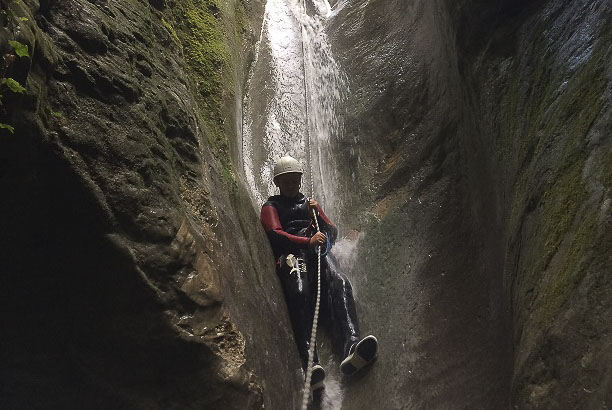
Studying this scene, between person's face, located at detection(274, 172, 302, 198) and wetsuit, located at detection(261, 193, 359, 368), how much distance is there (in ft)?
0.41

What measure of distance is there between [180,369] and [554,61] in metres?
3.88

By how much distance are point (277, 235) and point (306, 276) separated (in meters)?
0.59

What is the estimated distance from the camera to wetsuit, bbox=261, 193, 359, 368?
5625 millimetres

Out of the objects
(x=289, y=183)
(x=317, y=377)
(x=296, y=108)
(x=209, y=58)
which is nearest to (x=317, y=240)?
(x=289, y=183)

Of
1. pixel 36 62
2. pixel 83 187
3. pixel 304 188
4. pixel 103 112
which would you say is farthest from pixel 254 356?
pixel 304 188

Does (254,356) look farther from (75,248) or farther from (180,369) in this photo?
(75,248)

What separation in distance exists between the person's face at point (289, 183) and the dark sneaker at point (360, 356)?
2.18m

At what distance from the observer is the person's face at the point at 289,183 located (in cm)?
673

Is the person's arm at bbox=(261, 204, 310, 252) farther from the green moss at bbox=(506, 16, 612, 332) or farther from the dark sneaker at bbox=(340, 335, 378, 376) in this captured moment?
the green moss at bbox=(506, 16, 612, 332)

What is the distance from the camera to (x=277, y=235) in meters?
6.02

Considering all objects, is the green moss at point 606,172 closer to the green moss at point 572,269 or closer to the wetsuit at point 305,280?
the green moss at point 572,269

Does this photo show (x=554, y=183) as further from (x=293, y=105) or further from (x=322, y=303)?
(x=293, y=105)

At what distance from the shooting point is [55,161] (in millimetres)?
Result: 2975

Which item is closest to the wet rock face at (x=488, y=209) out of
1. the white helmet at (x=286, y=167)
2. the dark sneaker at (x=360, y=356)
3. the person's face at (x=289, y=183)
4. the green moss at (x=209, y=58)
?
the dark sneaker at (x=360, y=356)
